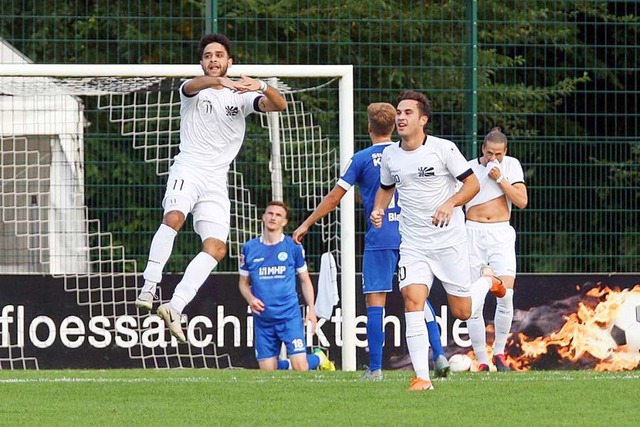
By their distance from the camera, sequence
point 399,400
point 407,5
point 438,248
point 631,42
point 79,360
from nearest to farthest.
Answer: point 399,400 → point 438,248 → point 79,360 → point 631,42 → point 407,5

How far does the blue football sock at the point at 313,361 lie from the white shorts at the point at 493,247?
173 cm

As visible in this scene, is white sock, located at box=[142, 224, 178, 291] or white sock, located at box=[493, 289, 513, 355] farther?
white sock, located at box=[493, 289, 513, 355]

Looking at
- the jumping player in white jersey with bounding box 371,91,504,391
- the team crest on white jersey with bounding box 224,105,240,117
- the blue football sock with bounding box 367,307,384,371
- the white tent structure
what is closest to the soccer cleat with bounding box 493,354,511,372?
the blue football sock with bounding box 367,307,384,371

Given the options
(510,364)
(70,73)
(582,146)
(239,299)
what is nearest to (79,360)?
(239,299)

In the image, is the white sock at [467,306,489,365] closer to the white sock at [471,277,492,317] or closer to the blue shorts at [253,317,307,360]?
the white sock at [471,277,492,317]

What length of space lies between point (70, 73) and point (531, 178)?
5039 mm

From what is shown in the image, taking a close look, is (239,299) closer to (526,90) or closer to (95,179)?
(95,179)

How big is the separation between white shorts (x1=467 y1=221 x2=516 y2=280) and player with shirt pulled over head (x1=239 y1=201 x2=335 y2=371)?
1.65 metres

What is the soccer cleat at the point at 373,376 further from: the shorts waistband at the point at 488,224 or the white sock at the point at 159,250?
the shorts waistband at the point at 488,224

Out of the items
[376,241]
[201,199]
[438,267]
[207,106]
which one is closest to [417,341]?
[438,267]

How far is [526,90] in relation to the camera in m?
17.0

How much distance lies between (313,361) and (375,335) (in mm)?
2612

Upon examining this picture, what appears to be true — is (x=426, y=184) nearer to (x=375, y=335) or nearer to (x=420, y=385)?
(x=420, y=385)

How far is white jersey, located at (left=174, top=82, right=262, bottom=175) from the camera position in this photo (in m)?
10.9
